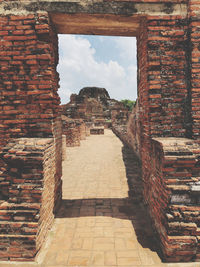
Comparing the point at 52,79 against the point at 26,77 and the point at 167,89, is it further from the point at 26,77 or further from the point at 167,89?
the point at 167,89

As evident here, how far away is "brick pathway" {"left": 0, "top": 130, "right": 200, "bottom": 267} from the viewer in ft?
7.43

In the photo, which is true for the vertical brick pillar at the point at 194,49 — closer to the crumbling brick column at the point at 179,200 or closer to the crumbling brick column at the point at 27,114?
the crumbling brick column at the point at 179,200

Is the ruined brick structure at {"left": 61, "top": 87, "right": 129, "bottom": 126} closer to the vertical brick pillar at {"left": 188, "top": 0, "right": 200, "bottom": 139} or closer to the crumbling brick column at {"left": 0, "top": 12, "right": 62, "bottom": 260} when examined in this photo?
the crumbling brick column at {"left": 0, "top": 12, "right": 62, "bottom": 260}

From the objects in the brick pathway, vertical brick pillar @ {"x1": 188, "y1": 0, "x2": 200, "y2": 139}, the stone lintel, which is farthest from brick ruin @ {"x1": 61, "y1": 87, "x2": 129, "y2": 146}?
vertical brick pillar @ {"x1": 188, "y1": 0, "x2": 200, "y2": 139}

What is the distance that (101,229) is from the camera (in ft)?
9.36

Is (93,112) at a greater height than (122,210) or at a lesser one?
greater

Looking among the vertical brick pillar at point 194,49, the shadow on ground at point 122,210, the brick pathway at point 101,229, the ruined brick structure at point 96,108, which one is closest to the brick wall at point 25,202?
the brick pathway at point 101,229

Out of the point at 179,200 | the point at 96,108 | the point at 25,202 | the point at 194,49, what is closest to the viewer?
the point at 179,200

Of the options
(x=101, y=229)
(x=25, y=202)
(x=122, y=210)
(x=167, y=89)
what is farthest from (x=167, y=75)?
(x=25, y=202)

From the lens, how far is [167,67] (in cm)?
289

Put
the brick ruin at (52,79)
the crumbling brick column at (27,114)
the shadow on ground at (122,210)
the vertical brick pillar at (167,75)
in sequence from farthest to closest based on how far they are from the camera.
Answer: the vertical brick pillar at (167,75), the shadow on ground at (122,210), the brick ruin at (52,79), the crumbling brick column at (27,114)

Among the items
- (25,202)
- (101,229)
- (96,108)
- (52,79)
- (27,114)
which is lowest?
(101,229)

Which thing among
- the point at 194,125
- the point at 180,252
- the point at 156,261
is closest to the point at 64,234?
the point at 156,261

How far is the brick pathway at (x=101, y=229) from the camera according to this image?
7.43 feet
